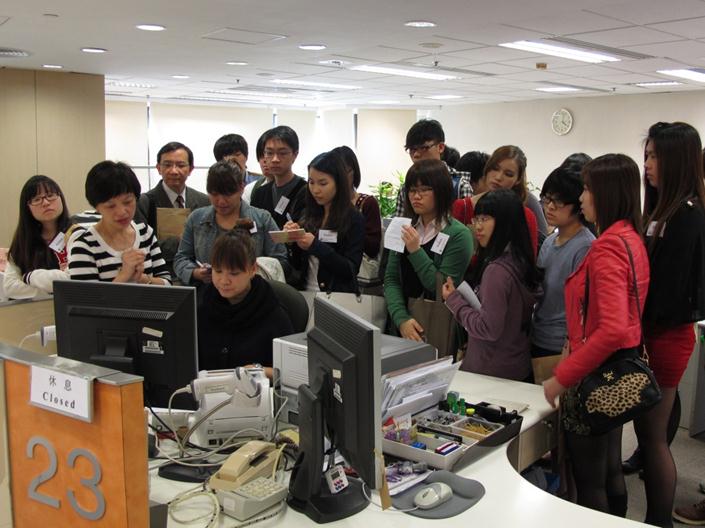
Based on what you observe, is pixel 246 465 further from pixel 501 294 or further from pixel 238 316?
pixel 501 294

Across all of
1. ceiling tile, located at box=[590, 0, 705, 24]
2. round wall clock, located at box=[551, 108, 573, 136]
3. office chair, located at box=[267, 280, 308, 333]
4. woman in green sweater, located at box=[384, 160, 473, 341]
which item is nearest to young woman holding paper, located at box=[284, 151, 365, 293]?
woman in green sweater, located at box=[384, 160, 473, 341]

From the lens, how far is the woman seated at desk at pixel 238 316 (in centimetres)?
231

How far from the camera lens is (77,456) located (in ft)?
3.71

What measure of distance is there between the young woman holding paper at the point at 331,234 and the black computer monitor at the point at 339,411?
Answer: 1.53 metres

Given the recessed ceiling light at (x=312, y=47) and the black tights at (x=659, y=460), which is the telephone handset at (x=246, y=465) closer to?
the black tights at (x=659, y=460)

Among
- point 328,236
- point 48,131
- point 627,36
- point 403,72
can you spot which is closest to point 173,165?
point 328,236

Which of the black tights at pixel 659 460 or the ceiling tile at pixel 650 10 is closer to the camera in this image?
the black tights at pixel 659 460

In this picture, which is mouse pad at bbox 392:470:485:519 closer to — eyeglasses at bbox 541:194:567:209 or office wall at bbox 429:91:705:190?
eyeglasses at bbox 541:194:567:209

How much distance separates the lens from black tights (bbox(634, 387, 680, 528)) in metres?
2.46

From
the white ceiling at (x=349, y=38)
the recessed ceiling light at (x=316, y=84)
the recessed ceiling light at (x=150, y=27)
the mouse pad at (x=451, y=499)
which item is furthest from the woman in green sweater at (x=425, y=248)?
the recessed ceiling light at (x=316, y=84)

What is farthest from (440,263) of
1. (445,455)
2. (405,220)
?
(445,455)

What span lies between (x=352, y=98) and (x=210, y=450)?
438 inches

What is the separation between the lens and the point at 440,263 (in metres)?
3.02

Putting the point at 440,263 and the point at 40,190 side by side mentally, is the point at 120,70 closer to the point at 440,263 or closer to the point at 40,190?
the point at 40,190
